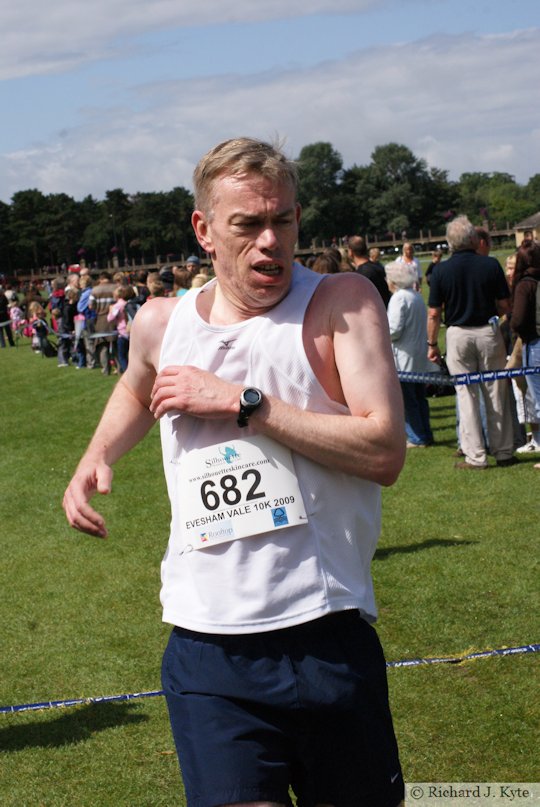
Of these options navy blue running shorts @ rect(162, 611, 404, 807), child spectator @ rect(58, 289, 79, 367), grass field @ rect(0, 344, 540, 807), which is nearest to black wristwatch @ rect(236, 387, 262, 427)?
navy blue running shorts @ rect(162, 611, 404, 807)

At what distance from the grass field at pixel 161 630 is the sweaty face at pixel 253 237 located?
2623 mm

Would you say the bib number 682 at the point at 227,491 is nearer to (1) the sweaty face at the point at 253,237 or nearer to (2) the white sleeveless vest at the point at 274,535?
(2) the white sleeveless vest at the point at 274,535

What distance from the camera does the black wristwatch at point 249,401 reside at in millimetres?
2744

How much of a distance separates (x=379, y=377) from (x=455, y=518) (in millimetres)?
6544

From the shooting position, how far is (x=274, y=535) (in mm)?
2811

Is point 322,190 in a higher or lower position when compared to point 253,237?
lower

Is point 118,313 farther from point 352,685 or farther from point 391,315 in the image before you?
point 352,685

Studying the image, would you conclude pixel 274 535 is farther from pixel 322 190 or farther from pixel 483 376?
pixel 322 190

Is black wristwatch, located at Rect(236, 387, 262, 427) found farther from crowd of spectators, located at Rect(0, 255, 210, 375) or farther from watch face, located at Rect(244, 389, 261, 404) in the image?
crowd of spectators, located at Rect(0, 255, 210, 375)

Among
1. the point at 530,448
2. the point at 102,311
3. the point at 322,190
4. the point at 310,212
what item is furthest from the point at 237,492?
the point at 322,190

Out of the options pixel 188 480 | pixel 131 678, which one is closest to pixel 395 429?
pixel 188 480

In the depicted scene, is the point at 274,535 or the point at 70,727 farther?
the point at 70,727

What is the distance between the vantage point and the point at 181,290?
17125mm

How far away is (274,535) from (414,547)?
223 inches
